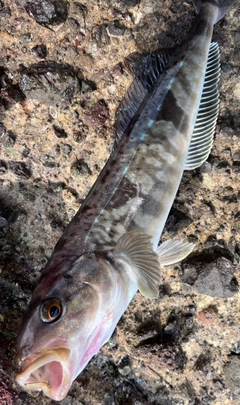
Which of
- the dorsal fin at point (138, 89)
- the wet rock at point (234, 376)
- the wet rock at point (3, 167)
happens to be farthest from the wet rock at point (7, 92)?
the wet rock at point (234, 376)

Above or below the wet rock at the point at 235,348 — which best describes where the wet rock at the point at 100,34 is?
above

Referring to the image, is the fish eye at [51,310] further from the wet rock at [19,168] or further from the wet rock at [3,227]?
the wet rock at [19,168]

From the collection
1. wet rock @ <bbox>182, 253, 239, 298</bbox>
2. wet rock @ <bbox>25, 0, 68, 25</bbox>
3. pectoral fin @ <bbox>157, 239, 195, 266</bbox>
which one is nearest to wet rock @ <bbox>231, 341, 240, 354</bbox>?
wet rock @ <bbox>182, 253, 239, 298</bbox>

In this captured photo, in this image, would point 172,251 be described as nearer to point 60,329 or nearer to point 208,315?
point 208,315

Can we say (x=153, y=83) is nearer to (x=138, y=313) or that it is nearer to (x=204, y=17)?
(x=204, y=17)

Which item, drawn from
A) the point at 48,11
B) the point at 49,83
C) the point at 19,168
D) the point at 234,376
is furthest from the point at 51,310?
the point at 48,11

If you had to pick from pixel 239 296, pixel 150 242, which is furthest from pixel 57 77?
pixel 239 296

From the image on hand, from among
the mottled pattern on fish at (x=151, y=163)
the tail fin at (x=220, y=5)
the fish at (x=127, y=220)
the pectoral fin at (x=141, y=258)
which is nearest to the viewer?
the fish at (x=127, y=220)
